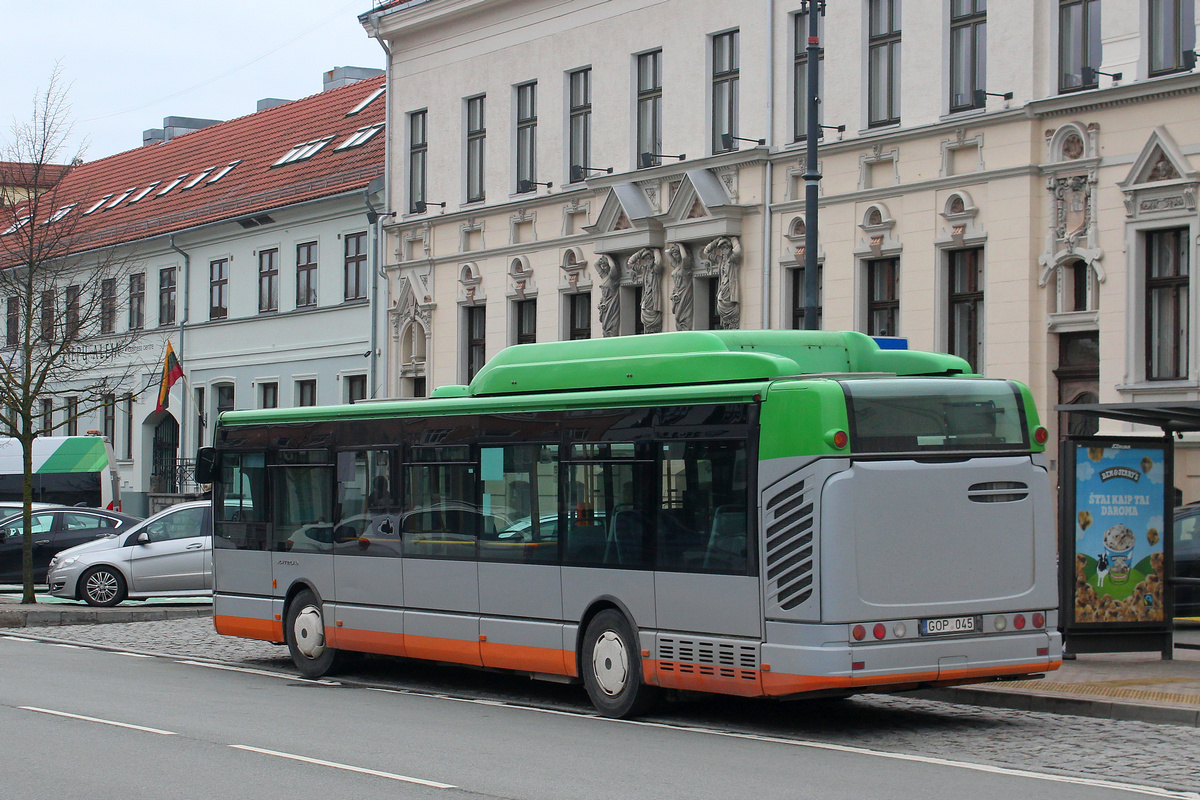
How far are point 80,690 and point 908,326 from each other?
1517cm

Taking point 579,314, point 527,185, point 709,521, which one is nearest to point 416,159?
point 527,185

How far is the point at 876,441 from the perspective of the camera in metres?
11.6

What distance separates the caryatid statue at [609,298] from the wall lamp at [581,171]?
65.1 inches

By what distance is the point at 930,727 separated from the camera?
12117mm

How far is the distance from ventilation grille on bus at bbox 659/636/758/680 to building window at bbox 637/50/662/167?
1943cm

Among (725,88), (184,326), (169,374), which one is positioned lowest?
(169,374)

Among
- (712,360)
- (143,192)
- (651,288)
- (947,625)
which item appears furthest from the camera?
(143,192)

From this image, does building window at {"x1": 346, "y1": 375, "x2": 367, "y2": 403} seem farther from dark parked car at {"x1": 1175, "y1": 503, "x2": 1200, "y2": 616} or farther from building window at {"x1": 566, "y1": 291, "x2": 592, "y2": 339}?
dark parked car at {"x1": 1175, "y1": 503, "x2": 1200, "y2": 616}

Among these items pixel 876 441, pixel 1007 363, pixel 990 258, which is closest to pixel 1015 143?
pixel 990 258

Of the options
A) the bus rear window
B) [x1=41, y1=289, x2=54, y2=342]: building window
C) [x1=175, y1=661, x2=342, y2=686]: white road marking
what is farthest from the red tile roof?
the bus rear window

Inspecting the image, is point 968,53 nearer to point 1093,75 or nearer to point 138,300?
point 1093,75

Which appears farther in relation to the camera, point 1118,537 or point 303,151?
point 303,151

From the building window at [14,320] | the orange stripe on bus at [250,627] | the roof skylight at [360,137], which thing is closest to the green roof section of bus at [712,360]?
the orange stripe on bus at [250,627]

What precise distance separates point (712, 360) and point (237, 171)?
121ft
